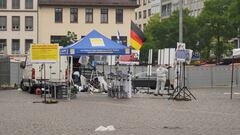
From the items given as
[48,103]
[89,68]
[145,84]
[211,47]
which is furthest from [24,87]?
[211,47]

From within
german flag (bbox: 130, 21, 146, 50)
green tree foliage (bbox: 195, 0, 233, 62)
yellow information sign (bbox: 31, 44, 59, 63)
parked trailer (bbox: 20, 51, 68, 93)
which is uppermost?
green tree foliage (bbox: 195, 0, 233, 62)

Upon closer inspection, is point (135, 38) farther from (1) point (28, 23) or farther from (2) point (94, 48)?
(1) point (28, 23)

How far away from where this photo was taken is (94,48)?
107ft

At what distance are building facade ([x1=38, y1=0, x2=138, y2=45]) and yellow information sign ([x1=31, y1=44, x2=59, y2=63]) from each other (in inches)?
2619

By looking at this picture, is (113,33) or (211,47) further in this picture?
(113,33)

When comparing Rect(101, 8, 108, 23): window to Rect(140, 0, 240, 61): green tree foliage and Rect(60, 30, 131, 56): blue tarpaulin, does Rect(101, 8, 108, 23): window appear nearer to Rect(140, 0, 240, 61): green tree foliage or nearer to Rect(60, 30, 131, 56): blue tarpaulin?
Rect(140, 0, 240, 61): green tree foliage

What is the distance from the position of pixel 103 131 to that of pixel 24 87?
27876mm

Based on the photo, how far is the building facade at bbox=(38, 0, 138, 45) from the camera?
314 feet

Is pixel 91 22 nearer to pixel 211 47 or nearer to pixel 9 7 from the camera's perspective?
pixel 9 7

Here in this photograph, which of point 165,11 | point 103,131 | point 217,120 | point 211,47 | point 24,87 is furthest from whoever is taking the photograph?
point 165,11

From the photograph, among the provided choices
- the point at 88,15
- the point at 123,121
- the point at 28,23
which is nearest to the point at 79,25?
the point at 88,15

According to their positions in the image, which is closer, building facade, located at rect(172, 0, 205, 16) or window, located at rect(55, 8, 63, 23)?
window, located at rect(55, 8, 63, 23)

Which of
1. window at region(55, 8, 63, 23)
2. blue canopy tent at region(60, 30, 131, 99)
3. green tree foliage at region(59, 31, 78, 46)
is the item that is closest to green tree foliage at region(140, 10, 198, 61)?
green tree foliage at region(59, 31, 78, 46)

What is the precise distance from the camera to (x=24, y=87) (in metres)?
42.8
